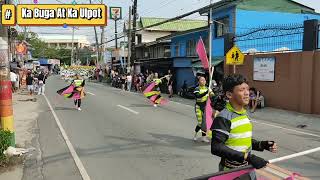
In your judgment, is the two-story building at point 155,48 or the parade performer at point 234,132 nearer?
the parade performer at point 234,132

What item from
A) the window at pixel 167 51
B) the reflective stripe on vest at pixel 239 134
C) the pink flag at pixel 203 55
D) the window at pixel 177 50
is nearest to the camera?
the reflective stripe on vest at pixel 239 134

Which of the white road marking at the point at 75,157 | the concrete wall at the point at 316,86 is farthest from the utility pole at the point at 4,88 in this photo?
the concrete wall at the point at 316,86

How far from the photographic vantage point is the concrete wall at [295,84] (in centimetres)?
1820

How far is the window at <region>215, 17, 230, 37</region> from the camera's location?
31047 millimetres

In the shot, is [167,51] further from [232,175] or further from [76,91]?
[232,175]

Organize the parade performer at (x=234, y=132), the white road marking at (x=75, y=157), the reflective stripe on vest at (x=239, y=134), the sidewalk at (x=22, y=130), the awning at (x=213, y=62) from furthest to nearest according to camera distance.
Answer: the awning at (x=213, y=62) < the sidewalk at (x=22, y=130) < the white road marking at (x=75, y=157) < the reflective stripe on vest at (x=239, y=134) < the parade performer at (x=234, y=132)

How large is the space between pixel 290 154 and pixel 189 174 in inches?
110

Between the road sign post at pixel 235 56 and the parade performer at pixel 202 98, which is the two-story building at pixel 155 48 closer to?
the road sign post at pixel 235 56

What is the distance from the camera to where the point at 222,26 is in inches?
1236

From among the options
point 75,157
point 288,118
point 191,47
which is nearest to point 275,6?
point 191,47

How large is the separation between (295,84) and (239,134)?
16216 millimetres

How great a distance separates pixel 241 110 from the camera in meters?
4.15

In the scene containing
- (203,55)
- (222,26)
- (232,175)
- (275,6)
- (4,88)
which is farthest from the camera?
(275,6)

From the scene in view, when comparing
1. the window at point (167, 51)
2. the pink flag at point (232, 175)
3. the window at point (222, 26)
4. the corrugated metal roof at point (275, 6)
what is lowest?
the pink flag at point (232, 175)
